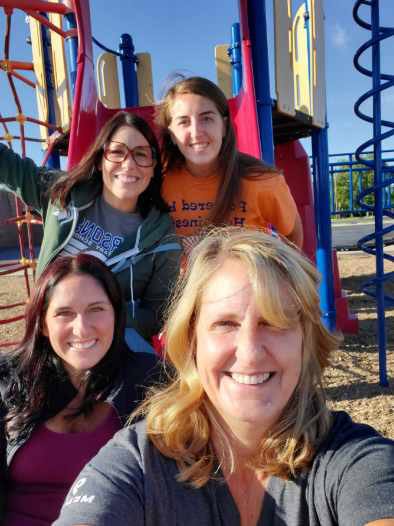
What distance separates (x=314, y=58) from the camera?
155 inches

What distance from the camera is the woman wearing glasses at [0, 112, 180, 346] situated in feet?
5.90

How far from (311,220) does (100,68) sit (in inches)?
103

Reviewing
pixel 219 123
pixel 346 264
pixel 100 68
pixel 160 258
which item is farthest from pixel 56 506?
pixel 346 264

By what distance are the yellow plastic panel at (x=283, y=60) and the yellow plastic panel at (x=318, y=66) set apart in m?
0.30

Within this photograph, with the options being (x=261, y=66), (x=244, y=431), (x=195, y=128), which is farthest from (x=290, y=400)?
(x=261, y=66)

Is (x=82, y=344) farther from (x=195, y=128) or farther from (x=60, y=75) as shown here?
(x=60, y=75)

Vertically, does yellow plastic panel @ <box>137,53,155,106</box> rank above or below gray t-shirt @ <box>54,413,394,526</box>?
above

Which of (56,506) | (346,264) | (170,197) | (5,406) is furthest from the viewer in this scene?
(346,264)

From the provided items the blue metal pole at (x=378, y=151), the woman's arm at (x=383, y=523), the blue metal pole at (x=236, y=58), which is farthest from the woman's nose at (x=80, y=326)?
the blue metal pole at (x=236, y=58)

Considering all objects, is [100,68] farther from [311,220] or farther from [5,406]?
[5,406]

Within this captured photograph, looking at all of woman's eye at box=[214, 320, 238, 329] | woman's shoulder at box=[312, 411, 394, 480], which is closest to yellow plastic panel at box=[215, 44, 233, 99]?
woman's eye at box=[214, 320, 238, 329]

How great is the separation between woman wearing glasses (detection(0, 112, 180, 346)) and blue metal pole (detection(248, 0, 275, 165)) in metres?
1.50

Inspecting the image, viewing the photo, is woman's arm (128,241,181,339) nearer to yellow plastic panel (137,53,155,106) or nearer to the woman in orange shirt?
the woman in orange shirt

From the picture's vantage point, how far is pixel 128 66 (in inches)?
193
